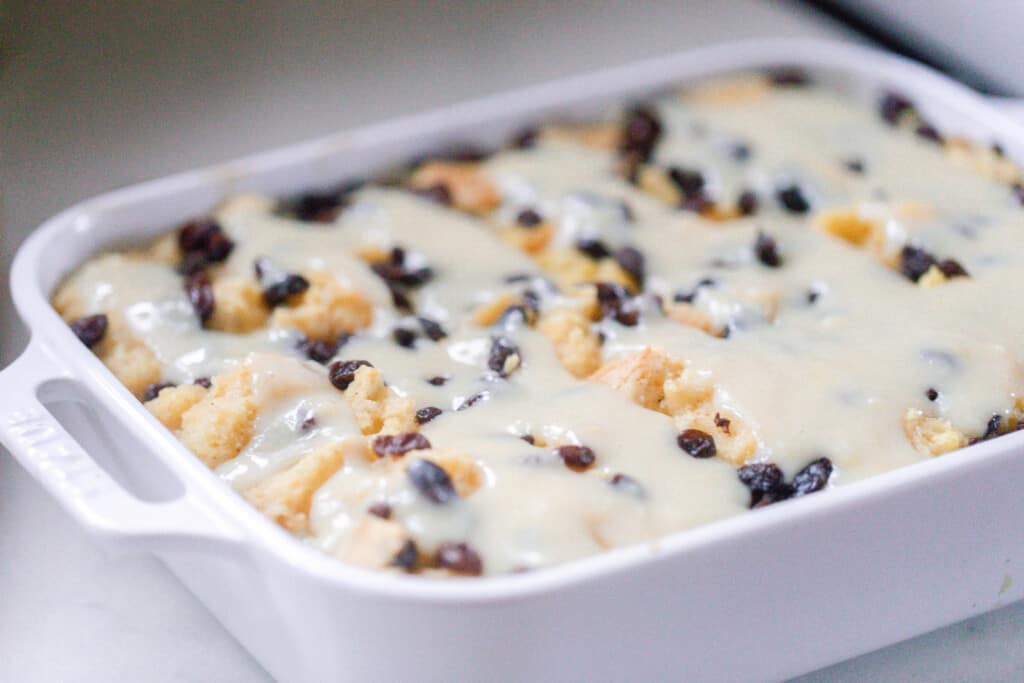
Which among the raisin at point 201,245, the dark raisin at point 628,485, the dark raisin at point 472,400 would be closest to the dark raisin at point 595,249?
the dark raisin at point 472,400

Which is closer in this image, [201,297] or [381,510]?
[381,510]

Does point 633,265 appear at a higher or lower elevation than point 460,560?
lower

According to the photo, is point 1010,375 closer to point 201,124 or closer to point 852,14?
point 852,14

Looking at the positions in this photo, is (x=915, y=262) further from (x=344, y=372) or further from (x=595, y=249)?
(x=344, y=372)

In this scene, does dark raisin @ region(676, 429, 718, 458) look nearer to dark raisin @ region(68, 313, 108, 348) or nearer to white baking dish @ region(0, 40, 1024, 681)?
white baking dish @ region(0, 40, 1024, 681)

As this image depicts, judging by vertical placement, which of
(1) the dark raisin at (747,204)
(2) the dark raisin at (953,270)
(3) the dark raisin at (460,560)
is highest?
(3) the dark raisin at (460,560)

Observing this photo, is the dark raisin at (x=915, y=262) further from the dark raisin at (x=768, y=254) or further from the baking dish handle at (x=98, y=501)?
the baking dish handle at (x=98, y=501)

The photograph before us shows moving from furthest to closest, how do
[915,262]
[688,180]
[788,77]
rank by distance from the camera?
[788,77] → [688,180] → [915,262]

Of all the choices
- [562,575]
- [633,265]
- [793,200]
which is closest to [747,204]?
[793,200]
